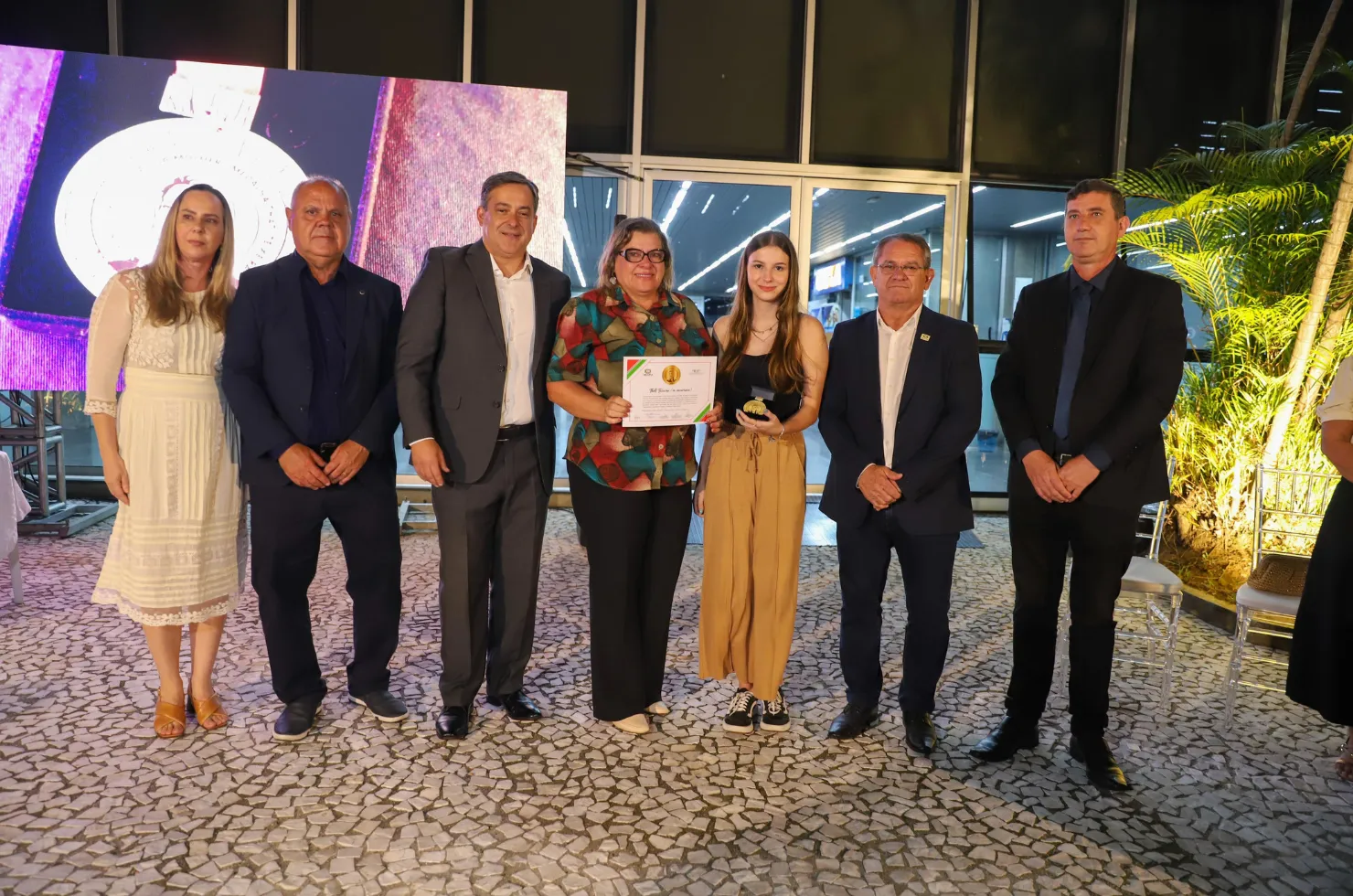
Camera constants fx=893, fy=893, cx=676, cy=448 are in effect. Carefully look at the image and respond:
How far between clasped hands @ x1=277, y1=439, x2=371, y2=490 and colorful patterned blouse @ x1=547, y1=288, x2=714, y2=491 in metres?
0.63

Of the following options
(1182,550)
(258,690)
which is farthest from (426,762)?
(1182,550)

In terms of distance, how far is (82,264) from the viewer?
5008 mm

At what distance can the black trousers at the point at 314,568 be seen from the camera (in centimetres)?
272

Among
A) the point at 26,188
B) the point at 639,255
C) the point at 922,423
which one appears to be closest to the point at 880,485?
the point at 922,423

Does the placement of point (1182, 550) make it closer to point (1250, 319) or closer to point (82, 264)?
point (1250, 319)

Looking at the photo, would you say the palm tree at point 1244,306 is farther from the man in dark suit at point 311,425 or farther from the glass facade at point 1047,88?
the man in dark suit at point 311,425

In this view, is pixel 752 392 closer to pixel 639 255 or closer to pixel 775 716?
pixel 639 255

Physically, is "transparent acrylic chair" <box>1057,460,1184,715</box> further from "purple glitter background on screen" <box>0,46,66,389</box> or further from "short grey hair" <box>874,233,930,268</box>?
"purple glitter background on screen" <box>0,46,66,389</box>

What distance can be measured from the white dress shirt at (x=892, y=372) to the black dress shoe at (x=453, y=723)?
157cm

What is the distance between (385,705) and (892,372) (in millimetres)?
1959

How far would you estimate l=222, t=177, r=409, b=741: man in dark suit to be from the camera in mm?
2629

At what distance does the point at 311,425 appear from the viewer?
267 centimetres

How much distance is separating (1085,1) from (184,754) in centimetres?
729

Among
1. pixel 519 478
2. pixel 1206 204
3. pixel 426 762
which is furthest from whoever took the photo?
pixel 1206 204
